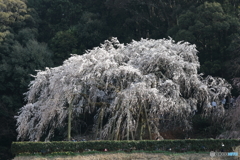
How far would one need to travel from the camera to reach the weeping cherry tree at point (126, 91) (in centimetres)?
1894

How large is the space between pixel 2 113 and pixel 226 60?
51.0 ft

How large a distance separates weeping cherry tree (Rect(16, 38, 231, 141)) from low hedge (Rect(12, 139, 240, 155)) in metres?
1.28

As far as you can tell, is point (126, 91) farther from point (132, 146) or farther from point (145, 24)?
point (145, 24)

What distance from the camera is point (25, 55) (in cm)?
2953

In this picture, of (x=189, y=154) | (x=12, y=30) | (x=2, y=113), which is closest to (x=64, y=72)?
(x=189, y=154)

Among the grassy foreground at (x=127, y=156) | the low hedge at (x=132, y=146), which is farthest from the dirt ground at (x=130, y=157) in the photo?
the low hedge at (x=132, y=146)

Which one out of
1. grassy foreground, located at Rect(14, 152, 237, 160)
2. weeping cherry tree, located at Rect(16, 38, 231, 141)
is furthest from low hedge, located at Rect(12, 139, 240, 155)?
weeping cherry tree, located at Rect(16, 38, 231, 141)

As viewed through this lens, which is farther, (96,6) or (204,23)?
(96,6)

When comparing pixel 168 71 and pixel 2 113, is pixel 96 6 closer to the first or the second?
pixel 2 113

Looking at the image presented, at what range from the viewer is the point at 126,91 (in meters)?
18.5

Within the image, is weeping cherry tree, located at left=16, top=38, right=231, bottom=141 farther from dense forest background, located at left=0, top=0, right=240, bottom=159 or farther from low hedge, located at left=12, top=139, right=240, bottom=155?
dense forest background, located at left=0, top=0, right=240, bottom=159

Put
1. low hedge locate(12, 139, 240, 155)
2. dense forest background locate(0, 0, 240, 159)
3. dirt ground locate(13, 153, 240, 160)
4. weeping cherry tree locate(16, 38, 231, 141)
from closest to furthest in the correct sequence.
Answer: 1. dirt ground locate(13, 153, 240, 160)
2. low hedge locate(12, 139, 240, 155)
3. weeping cherry tree locate(16, 38, 231, 141)
4. dense forest background locate(0, 0, 240, 159)

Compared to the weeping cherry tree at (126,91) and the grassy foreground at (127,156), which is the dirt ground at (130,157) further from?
the weeping cherry tree at (126,91)

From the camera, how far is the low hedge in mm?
16812
